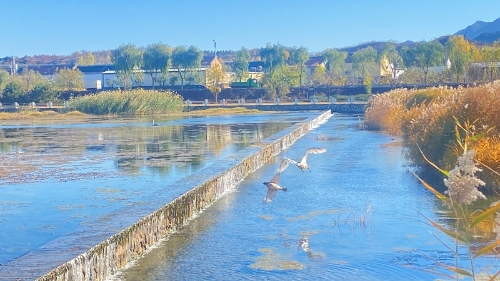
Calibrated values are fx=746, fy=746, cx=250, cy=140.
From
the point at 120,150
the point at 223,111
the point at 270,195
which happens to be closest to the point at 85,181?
the point at 270,195

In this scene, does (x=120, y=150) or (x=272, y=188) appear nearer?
(x=272, y=188)

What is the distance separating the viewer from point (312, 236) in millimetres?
7898

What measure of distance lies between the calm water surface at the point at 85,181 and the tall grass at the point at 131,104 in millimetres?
21091

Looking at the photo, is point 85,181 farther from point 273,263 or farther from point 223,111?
point 223,111

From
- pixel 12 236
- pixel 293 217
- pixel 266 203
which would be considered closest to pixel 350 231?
pixel 293 217

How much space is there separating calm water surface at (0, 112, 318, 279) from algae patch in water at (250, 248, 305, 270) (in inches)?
53.0

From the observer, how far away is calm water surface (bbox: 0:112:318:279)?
7508 mm

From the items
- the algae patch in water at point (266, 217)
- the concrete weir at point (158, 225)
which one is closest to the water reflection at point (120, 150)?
the concrete weir at point (158, 225)

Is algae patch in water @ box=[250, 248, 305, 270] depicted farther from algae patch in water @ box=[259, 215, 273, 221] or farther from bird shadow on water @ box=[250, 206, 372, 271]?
algae patch in water @ box=[259, 215, 273, 221]

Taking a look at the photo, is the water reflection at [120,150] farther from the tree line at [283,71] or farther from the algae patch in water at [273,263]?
the tree line at [283,71]

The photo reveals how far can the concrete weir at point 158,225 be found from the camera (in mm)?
5910

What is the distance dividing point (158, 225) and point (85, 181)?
463 cm

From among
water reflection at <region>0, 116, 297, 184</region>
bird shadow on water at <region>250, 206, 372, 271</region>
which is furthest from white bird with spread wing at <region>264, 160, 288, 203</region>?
water reflection at <region>0, 116, 297, 184</region>

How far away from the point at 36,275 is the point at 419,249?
3.71m
